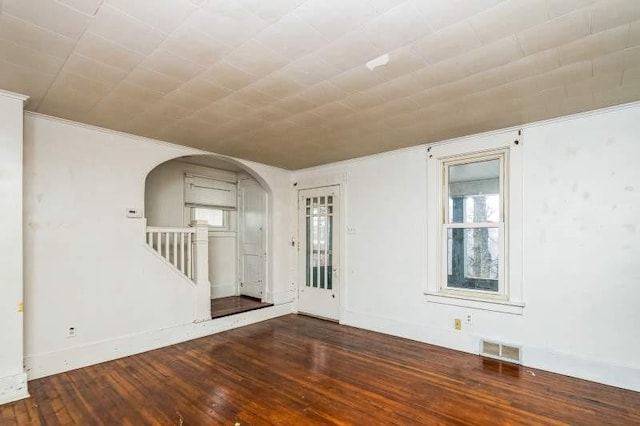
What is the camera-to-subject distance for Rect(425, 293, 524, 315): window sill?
3.68m

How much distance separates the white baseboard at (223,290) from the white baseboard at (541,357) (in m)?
2.88

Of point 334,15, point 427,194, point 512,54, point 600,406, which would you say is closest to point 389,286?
point 427,194

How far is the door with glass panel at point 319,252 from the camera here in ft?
17.9

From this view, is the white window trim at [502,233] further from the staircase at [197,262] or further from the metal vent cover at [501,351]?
the staircase at [197,262]

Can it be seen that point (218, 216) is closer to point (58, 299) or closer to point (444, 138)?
point (58, 299)

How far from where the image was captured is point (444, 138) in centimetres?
416

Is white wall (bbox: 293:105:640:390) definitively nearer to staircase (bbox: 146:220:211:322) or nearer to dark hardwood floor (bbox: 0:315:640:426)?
dark hardwood floor (bbox: 0:315:640:426)

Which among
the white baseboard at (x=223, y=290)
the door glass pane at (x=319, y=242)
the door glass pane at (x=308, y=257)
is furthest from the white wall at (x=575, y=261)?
the white baseboard at (x=223, y=290)

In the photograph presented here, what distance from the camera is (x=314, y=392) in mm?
2988

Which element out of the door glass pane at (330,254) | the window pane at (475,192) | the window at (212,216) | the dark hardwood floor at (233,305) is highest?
the window pane at (475,192)

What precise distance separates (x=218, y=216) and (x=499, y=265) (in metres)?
4.90

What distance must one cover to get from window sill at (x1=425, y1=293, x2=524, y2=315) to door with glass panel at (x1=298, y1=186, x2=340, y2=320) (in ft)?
5.44

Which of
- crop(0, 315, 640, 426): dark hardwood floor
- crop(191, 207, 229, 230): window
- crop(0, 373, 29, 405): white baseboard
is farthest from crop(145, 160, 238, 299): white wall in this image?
crop(0, 373, 29, 405): white baseboard

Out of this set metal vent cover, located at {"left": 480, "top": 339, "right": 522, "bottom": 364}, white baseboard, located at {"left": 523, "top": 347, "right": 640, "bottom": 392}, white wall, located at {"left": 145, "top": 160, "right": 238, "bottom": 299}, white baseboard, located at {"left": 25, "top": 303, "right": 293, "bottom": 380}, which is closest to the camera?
white baseboard, located at {"left": 523, "top": 347, "right": 640, "bottom": 392}
